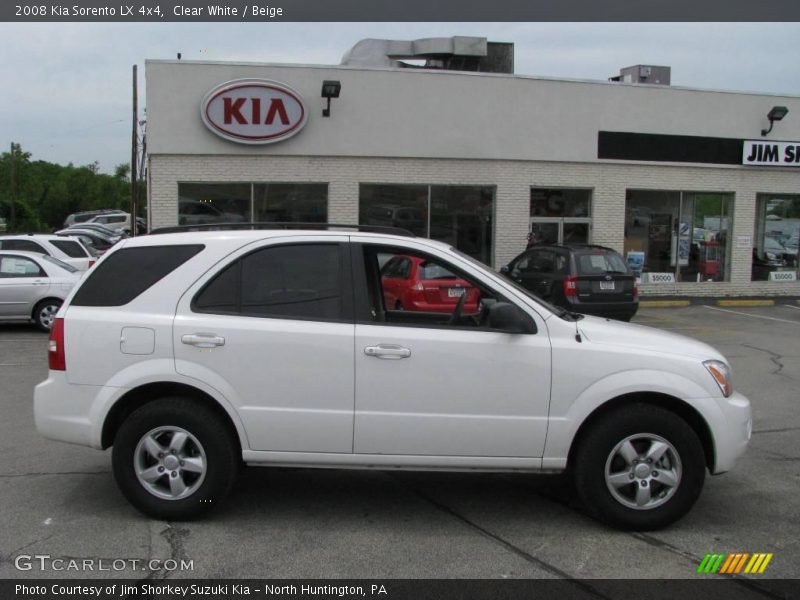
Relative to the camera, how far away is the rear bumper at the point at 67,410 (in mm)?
4797

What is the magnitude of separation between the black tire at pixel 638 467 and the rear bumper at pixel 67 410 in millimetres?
3045

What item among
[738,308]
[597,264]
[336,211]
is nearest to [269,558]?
[597,264]

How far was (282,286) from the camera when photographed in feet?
16.0

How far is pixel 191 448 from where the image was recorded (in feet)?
15.7

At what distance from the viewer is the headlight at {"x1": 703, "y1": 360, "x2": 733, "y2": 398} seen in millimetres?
4789

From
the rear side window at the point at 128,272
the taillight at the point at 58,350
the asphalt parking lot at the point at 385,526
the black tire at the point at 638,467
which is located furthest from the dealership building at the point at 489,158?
the black tire at the point at 638,467

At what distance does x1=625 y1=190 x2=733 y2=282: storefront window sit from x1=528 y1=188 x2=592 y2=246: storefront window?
1211 millimetres

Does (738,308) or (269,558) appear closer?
(269,558)

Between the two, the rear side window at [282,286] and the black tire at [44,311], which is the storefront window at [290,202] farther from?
the rear side window at [282,286]

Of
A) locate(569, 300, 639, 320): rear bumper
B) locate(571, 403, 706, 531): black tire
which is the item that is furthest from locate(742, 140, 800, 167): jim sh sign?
locate(571, 403, 706, 531): black tire

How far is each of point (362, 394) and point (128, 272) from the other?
172 centimetres
